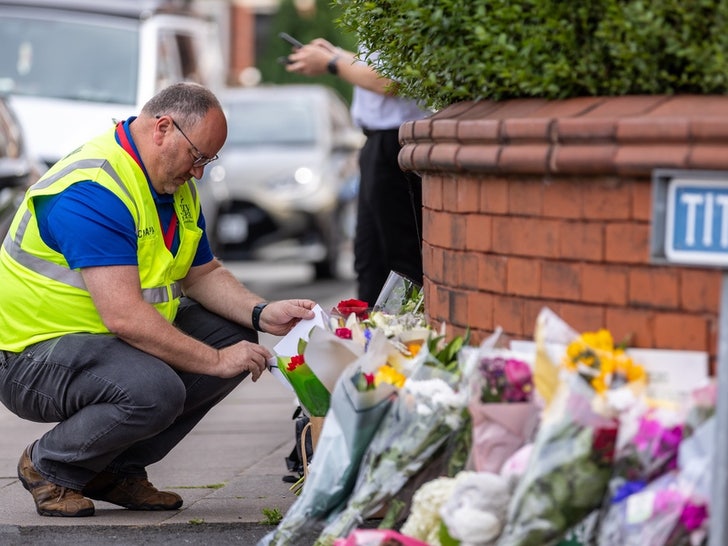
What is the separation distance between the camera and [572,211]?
3385 mm

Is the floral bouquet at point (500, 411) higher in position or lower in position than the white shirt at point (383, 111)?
lower

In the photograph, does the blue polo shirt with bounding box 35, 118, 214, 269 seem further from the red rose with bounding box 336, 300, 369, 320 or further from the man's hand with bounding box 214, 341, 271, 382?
the red rose with bounding box 336, 300, 369, 320

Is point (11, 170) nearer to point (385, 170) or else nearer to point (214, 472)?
point (385, 170)

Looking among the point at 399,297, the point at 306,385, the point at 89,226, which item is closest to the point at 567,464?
the point at 306,385

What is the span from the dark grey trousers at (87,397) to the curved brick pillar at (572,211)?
3.43 ft

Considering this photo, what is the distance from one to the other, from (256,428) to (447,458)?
2995mm

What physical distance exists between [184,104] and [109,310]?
0.69m

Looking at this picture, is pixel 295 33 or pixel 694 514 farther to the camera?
pixel 295 33

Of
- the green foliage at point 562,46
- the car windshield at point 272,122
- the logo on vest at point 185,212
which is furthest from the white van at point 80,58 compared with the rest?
the green foliage at point 562,46

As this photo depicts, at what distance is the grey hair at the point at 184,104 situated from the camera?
450 centimetres

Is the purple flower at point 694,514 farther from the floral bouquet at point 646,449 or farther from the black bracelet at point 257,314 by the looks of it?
the black bracelet at point 257,314

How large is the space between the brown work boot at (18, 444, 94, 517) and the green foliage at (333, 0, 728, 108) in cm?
171

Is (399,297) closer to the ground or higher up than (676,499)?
higher up

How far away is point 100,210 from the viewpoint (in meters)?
4.30
